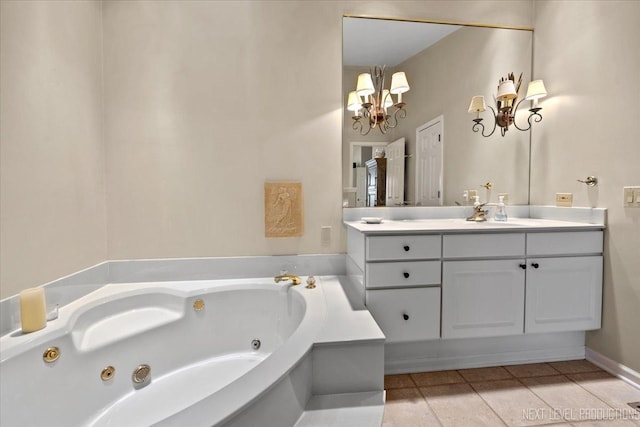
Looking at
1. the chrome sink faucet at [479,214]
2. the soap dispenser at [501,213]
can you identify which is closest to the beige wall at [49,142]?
Answer: the chrome sink faucet at [479,214]

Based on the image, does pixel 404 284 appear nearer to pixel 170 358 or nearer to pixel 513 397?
pixel 513 397

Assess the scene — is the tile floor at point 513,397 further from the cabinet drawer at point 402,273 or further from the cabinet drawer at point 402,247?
the cabinet drawer at point 402,247

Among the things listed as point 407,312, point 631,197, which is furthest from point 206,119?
point 631,197

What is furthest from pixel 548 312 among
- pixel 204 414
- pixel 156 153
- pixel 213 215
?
pixel 156 153

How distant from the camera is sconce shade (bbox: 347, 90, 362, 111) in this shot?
7.42 feet

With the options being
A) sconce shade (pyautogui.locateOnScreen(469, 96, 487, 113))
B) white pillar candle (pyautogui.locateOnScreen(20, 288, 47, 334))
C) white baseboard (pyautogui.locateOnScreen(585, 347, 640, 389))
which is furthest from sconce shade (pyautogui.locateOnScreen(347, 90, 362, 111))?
white baseboard (pyautogui.locateOnScreen(585, 347, 640, 389))

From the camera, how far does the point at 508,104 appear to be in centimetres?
238

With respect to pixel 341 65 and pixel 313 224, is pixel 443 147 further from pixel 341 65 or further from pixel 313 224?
pixel 313 224

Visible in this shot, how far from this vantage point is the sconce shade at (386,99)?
7.48 feet

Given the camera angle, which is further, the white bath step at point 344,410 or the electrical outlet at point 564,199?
the electrical outlet at point 564,199

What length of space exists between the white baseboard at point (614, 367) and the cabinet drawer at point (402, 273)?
43.7 inches

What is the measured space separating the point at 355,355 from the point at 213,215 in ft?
4.38

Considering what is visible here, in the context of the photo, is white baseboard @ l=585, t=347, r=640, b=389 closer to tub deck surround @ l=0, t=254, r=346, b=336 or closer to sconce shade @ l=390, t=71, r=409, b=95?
tub deck surround @ l=0, t=254, r=346, b=336

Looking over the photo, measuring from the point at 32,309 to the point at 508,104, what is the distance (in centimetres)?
302
